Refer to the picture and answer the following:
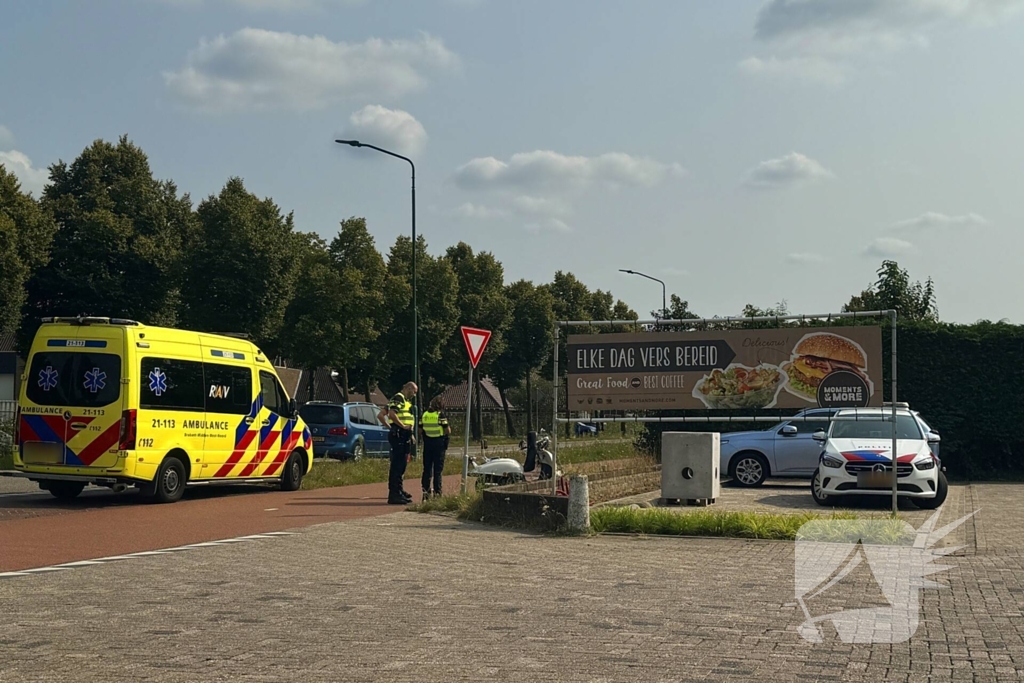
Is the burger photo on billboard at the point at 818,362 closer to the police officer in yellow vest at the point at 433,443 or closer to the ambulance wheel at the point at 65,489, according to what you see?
the police officer in yellow vest at the point at 433,443

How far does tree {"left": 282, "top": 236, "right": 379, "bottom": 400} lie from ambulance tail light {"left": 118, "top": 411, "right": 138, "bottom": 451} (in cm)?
2823

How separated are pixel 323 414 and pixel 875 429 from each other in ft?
53.8

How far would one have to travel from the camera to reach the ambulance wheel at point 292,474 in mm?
20453

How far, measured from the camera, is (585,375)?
52.3 ft

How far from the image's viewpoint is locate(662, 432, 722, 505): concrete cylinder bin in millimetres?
16750

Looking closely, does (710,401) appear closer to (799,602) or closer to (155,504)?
(799,602)

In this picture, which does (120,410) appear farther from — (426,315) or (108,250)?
(426,315)

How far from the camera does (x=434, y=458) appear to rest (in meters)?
17.9

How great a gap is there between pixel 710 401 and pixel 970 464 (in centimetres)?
1252

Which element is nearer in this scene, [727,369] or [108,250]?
[727,369]

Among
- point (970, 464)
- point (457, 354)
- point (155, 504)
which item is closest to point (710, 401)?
point (155, 504)

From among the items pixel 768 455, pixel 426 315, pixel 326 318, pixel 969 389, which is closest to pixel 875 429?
pixel 768 455

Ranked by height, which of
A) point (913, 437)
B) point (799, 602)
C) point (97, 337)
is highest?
point (97, 337)

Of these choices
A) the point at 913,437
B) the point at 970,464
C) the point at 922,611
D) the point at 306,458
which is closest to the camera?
the point at 922,611
